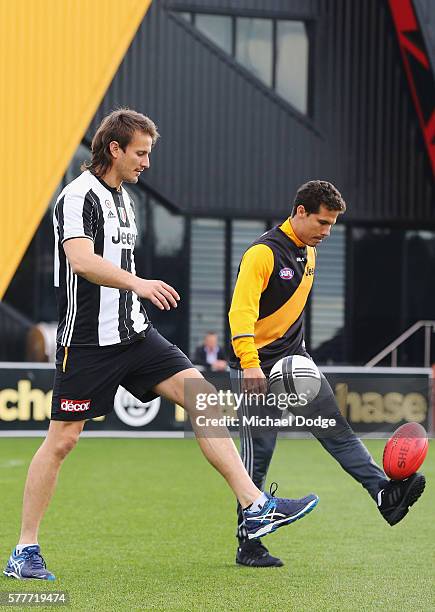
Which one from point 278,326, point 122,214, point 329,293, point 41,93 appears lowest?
point 278,326

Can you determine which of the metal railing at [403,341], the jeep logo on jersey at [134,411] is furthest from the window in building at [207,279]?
the jeep logo on jersey at [134,411]

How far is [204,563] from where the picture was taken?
643 cm

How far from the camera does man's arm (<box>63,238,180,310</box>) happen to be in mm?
5262

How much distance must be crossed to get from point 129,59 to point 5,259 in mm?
3934

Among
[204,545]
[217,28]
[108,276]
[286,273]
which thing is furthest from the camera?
[217,28]

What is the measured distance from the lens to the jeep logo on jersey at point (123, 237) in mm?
5711

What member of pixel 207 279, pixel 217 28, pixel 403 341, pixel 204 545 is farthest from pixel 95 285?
pixel 403 341

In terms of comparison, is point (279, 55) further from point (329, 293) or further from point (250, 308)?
point (250, 308)

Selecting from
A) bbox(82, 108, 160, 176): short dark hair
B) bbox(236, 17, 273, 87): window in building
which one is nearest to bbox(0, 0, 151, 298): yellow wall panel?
bbox(236, 17, 273, 87): window in building

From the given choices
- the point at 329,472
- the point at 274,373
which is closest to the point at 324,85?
the point at 329,472

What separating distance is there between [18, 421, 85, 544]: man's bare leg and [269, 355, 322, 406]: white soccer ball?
1.16 meters

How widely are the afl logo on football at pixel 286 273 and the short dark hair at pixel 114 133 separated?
1074 mm

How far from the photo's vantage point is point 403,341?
862 inches

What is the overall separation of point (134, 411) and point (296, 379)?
9795 millimetres
